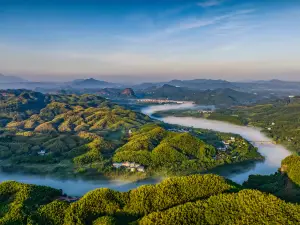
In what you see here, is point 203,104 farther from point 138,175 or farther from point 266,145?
point 138,175

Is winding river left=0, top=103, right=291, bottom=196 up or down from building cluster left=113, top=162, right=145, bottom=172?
down

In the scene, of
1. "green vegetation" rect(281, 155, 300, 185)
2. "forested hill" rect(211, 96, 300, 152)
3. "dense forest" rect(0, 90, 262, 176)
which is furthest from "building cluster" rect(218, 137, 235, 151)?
"green vegetation" rect(281, 155, 300, 185)

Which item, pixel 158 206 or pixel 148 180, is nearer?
pixel 158 206

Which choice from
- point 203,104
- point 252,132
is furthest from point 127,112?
point 203,104

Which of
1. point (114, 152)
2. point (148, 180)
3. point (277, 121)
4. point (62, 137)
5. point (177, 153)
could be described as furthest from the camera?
point (277, 121)

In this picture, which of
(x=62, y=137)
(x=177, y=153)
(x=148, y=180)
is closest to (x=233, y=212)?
(x=148, y=180)

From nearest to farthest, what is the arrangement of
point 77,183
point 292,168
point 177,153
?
point 292,168, point 77,183, point 177,153

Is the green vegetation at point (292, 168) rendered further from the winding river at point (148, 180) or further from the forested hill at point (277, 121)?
the forested hill at point (277, 121)

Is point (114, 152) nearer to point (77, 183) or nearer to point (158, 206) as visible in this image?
point (77, 183)

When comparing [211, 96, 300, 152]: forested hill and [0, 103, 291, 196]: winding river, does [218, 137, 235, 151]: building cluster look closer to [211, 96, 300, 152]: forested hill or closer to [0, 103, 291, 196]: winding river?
[0, 103, 291, 196]: winding river
